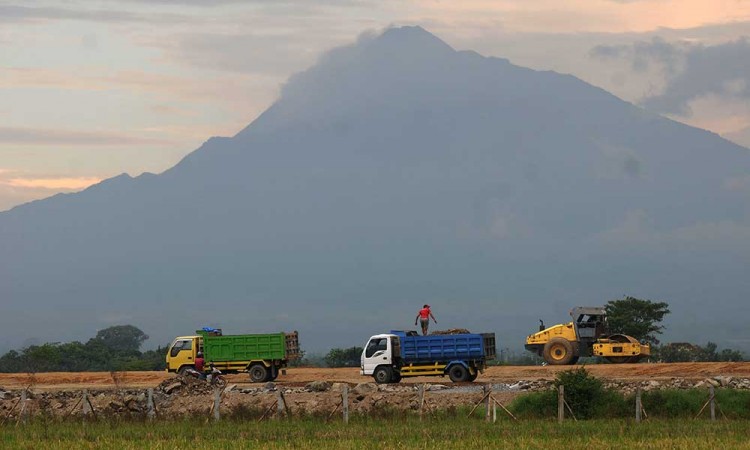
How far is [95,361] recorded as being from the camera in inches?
4345

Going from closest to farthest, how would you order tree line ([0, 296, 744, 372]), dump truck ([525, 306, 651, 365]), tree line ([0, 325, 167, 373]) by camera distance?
dump truck ([525, 306, 651, 365]) < tree line ([0, 296, 744, 372]) < tree line ([0, 325, 167, 373])

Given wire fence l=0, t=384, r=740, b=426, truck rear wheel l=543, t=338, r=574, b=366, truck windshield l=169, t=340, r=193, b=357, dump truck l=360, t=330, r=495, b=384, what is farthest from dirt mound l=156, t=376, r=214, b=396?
truck rear wheel l=543, t=338, r=574, b=366

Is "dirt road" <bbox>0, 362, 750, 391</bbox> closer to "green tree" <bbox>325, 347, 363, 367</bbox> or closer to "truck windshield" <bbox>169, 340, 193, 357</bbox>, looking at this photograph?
"truck windshield" <bbox>169, 340, 193, 357</bbox>

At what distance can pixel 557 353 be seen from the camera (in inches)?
2606

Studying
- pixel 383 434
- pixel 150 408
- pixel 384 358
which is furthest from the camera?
pixel 384 358

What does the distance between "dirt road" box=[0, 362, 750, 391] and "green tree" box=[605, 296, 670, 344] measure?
1443 inches

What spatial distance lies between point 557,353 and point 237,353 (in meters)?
15.9

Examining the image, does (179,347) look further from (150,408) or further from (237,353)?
(150,408)

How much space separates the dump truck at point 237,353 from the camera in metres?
60.6

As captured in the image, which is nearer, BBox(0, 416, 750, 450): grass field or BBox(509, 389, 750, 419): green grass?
BBox(0, 416, 750, 450): grass field

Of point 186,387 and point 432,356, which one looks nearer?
point 186,387

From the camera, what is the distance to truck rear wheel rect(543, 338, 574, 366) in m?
66.0

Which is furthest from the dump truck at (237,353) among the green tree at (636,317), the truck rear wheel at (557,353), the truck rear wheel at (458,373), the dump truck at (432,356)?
the green tree at (636,317)

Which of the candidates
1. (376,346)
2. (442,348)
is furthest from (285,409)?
(442,348)
